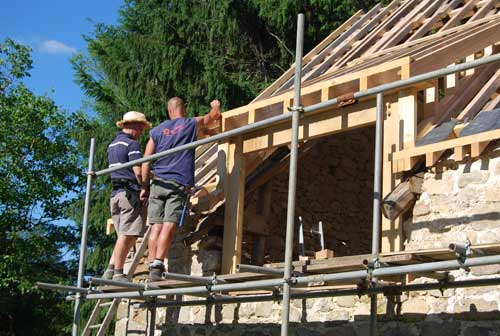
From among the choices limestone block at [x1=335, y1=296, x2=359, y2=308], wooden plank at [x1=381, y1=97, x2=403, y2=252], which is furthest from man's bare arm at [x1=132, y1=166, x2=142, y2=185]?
wooden plank at [x1=381, y1=97, x2=403, y2=252]

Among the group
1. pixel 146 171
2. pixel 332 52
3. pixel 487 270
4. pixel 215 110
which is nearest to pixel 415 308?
pixel 487 270

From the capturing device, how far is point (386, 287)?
6.44 m

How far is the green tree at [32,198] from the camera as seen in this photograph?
18.0 meters

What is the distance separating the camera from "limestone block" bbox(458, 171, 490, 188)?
21.3ft

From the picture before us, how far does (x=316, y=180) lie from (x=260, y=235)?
1.73 meters

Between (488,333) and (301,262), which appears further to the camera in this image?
(301,262)

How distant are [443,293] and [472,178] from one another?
89 cm

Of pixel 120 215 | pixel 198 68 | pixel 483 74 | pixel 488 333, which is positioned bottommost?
pixel 488 333

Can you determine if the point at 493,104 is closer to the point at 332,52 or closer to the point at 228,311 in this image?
the point at 228,311

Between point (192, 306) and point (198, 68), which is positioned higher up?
point (198, 68)

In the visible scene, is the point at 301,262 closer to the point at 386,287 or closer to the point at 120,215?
the point at 386,287

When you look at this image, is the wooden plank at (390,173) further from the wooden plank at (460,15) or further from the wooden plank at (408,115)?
the wooden plank at (460,15)

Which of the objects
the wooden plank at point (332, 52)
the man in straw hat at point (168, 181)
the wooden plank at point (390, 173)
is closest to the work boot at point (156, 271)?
the man in straw hat at point (168, 181)

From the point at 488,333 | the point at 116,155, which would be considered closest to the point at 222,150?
the point at 116,155
